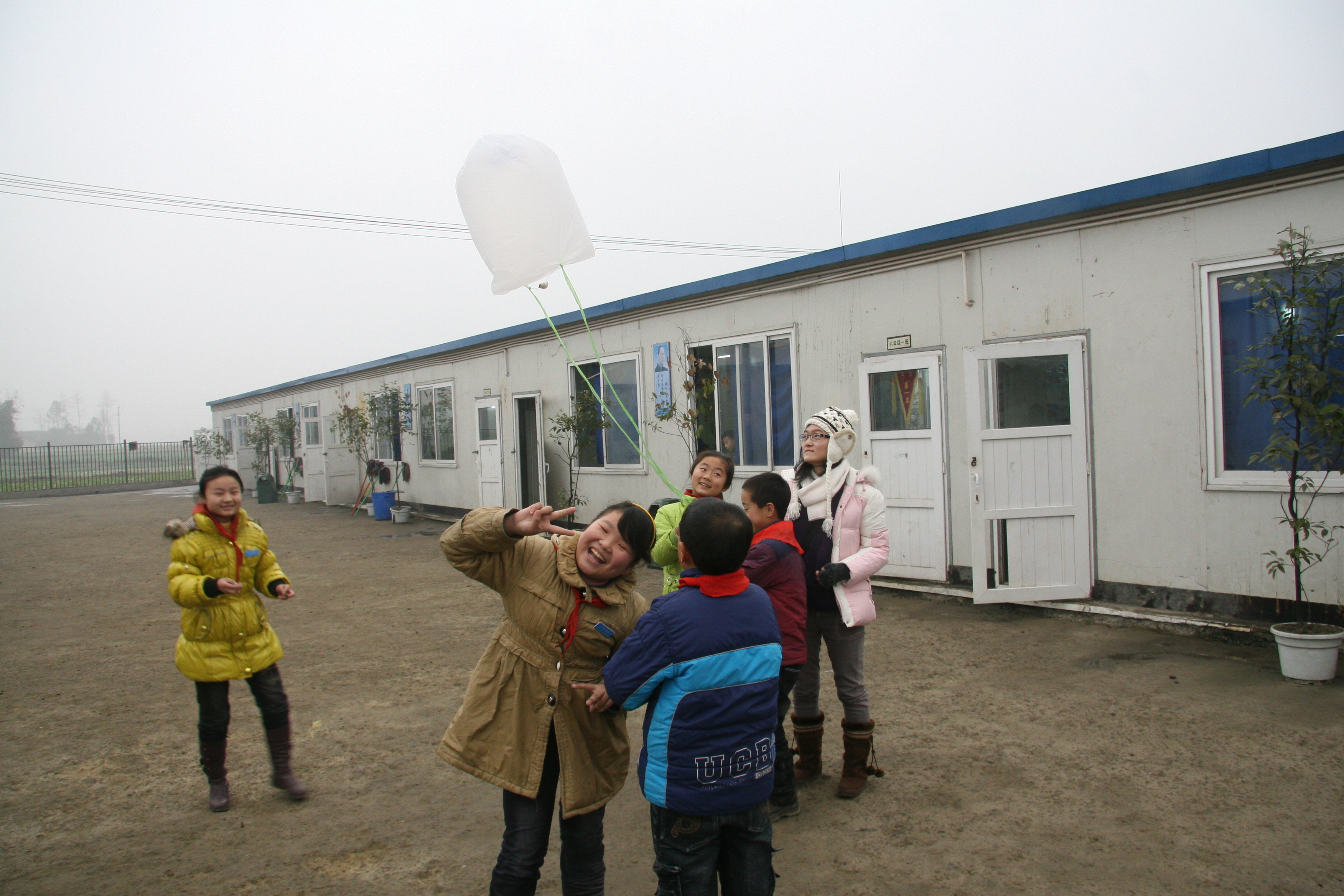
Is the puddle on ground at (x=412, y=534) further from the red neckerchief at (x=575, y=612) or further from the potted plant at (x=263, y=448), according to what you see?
the red neckerchief at (x=575, y=612)

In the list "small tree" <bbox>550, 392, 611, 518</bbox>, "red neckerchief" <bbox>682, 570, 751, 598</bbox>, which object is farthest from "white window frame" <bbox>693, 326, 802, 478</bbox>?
"red neckerchief" <bbox>682, 570, 751, 598</bbox>

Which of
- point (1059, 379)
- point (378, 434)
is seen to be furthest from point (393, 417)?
point (1059, 379)

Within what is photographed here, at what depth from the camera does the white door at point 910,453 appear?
24.0 feet

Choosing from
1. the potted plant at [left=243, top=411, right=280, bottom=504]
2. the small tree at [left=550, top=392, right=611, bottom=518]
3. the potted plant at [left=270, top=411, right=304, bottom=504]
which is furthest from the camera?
the potted plant at [left=243, top=411, right=280, bottom=504]

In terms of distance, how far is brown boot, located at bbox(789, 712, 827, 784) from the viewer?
365 centimetres

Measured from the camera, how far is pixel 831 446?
142 inches

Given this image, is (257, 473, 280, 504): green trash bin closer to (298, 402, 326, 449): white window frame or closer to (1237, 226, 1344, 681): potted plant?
(298, 402, 326, 449): white window frame

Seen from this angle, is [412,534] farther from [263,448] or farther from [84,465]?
[84,465]

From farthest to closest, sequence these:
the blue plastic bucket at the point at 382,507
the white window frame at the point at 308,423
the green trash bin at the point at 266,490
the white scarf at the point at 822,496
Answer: the green trash bin at the point at 266,490 < the white window frame at the point at 308,423 < the blue plastic bucket at the point at 382,507 < the white scarf at the point at 822,496

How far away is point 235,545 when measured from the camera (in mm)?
3717

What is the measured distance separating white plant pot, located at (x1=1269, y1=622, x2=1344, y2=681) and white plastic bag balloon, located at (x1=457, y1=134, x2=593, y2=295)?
14.7 ft

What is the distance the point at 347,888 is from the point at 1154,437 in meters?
5.81

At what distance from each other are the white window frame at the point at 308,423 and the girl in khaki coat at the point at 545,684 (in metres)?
20.5

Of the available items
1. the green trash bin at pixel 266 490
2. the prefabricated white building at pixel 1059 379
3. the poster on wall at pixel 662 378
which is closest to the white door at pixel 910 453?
the prefabricated white building at pixel 1059 379
